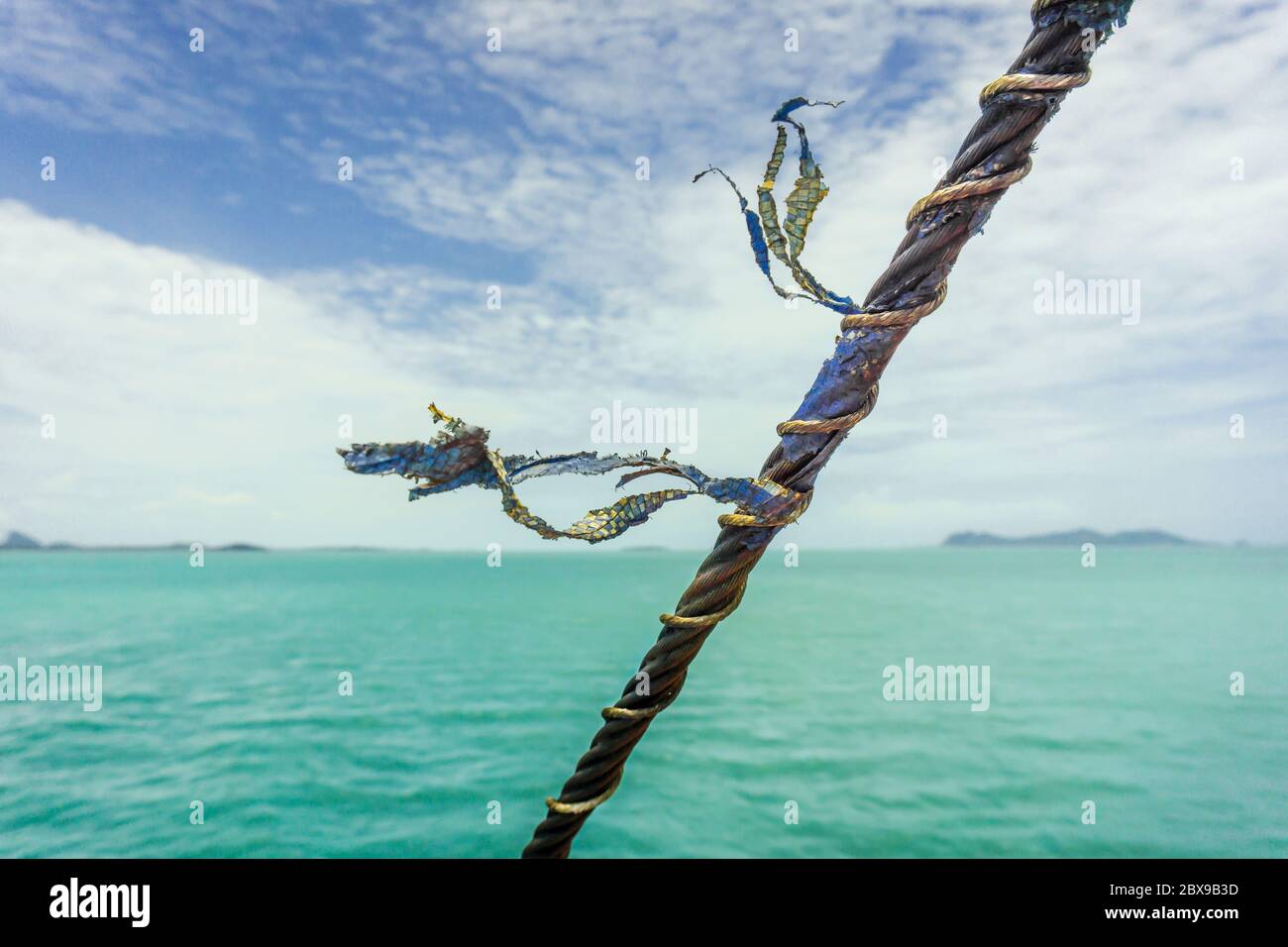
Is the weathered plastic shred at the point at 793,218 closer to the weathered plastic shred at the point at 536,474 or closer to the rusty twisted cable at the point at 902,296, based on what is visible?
the rusty twisted cable at the point at 902,296

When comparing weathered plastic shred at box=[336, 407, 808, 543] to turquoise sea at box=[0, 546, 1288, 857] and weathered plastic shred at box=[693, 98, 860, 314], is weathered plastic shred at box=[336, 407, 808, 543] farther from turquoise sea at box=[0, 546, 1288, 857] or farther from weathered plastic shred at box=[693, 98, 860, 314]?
turquoise sea at box=[0, 546, 1288, 857]

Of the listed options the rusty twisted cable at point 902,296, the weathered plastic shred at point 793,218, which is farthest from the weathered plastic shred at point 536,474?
the weathered plastic shred at point 793,218

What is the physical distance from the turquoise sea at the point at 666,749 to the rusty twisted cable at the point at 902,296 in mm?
10753

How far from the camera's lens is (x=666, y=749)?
15758mm

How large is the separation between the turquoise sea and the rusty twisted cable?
1075 cm

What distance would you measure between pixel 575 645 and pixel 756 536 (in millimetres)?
32254

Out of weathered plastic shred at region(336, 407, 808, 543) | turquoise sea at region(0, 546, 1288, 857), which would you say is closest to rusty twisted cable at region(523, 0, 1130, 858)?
weathered plastic shred at region(336, 407, 808, 543)

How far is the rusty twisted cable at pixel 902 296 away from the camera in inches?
44.1

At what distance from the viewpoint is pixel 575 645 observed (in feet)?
106

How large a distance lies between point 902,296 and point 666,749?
52.0 ft

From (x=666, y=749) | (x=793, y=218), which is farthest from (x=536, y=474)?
(x=666, y=749)

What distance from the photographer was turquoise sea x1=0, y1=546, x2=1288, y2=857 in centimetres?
1141

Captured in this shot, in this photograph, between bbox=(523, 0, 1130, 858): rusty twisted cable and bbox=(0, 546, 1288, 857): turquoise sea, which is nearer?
bbox=(523, 0, 1130, 858): rusty twisted cable
